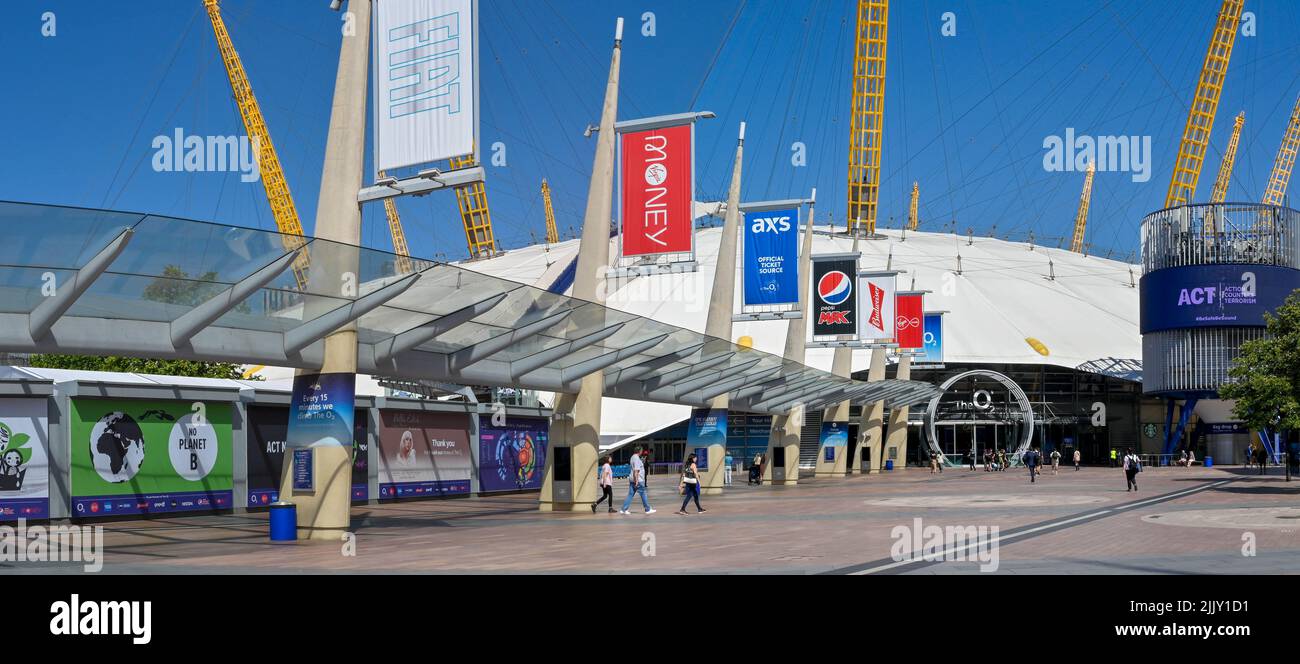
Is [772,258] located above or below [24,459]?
above

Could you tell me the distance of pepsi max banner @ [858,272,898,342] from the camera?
157 ft

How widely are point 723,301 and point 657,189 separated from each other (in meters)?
13.5

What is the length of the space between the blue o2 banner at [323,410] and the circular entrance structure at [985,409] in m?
53.6

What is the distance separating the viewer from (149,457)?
24938mm

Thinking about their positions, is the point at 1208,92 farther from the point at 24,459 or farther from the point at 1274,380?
the point at 24,459

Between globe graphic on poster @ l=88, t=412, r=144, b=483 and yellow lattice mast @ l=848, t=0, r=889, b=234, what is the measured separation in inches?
2693

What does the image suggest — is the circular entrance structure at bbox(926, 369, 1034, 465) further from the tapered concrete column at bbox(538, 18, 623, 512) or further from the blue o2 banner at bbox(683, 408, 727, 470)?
the tapered concrete column at bbox(538, 18, 623, 512)

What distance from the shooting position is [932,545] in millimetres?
17562

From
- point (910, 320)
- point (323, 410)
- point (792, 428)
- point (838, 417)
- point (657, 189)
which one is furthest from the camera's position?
point (838, 417)

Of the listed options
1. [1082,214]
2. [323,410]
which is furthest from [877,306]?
[1082,214]

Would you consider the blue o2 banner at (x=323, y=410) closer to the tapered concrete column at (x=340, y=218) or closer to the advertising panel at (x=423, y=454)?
the tapered concrete column at (x=340, y=218)
